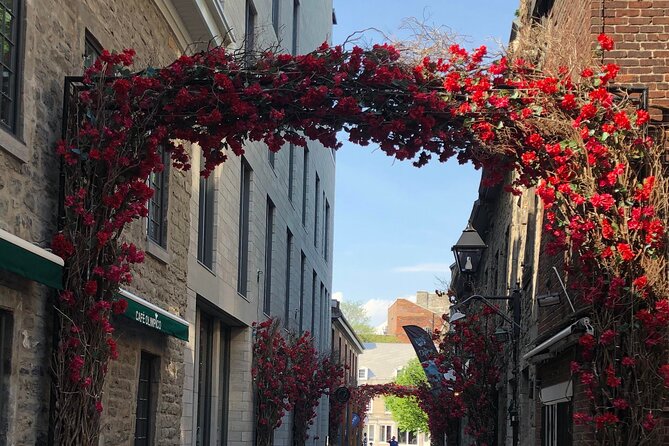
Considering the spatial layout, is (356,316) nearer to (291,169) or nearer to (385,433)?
(385,433)

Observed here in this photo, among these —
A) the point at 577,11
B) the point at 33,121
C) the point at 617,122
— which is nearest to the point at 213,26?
Answer: the point at 577,11

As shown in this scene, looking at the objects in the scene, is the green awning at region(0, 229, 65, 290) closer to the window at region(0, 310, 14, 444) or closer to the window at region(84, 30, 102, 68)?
the window at region(0, 310, 14, 444)

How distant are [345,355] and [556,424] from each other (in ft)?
127

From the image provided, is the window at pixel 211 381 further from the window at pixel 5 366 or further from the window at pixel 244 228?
the window at pixel 5 366

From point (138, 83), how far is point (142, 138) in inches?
17.6

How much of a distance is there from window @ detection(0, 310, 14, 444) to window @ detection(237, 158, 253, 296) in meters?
11.3

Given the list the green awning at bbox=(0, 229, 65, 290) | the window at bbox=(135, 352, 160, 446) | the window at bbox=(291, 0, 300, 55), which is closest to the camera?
the green awning at bbox=(0, 229, 65, 290)

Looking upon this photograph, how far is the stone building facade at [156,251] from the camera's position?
7613 mm

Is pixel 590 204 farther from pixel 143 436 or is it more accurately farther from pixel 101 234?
pixel 143 436

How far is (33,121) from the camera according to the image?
7.91m

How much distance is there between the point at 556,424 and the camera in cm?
1203

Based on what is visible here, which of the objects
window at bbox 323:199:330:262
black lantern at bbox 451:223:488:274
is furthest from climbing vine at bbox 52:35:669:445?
window at bbox 323:199:330:262

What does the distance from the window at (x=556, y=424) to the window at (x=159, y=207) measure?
16.3 feet

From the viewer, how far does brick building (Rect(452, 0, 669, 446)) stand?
32.2 ft
